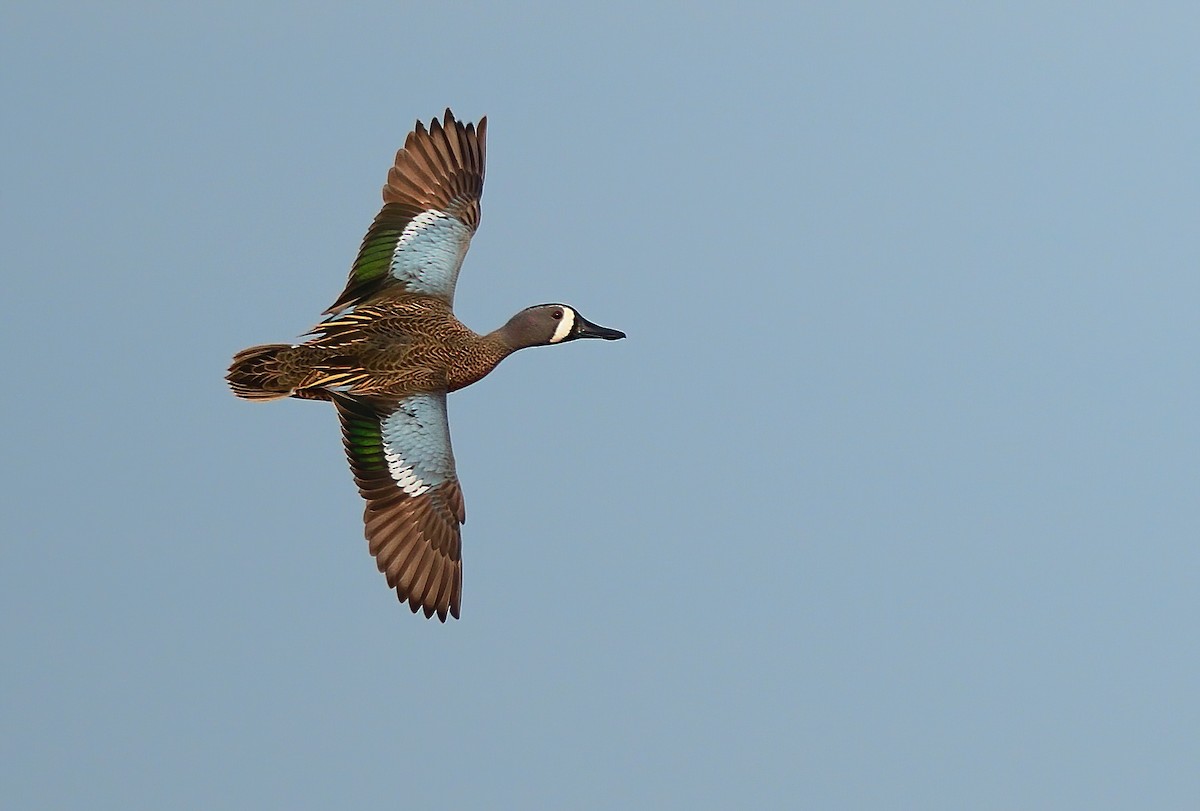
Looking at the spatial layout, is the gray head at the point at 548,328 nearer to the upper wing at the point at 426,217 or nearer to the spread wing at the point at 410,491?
the upper wing at the point at 426,217

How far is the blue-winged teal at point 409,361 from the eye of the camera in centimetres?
1136

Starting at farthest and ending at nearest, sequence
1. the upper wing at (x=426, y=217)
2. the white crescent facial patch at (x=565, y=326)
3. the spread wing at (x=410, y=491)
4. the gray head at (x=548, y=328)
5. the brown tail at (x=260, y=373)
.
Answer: the white crescent facial patch at (x=565, y=326)
the gray head at (x=548, y=328)
the upper wing at (x=426, y=217)
the spread wing at (x=410, y=491)
the brown tail at (x=260, y=373)

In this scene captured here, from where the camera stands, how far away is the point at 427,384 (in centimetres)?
1159

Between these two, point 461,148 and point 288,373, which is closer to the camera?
point 288,373

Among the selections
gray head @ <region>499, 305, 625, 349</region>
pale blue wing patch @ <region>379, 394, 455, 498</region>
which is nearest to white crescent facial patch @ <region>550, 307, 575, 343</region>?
gray head @ <region>499, 305, 625, 349</region>

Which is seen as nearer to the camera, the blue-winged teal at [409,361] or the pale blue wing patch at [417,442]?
the blue-winged teal at [409,361]

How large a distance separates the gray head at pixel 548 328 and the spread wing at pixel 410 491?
86cm

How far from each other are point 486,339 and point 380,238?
1.04 m

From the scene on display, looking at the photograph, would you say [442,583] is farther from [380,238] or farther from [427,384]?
[380,238]

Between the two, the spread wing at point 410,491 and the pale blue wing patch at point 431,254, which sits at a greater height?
the pale blue wing patch at point 431,254

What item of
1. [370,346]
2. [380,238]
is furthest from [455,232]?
[370,346]

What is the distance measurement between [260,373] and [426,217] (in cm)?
178

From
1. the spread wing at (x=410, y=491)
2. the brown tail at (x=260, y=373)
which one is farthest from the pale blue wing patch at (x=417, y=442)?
the brown tail at (x=260, y=373)

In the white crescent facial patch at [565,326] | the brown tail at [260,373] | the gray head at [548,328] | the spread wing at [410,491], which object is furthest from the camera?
the white crescent facial patch at [565,326]
